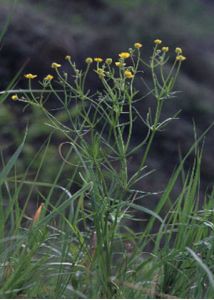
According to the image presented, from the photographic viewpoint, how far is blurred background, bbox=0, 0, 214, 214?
6787 millimetres

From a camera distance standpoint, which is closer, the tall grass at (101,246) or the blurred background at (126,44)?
the tall grass at (101,246)

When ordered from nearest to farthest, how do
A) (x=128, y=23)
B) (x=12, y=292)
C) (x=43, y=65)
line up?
(x=12, y=292), (x=43, y=65), (x=128, y=23)

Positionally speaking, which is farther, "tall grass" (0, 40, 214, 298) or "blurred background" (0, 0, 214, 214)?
"blurred background" (0, 0, 214, 214)

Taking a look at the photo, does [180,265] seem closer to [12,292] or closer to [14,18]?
[12,292]

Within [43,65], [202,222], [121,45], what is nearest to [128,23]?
[121,45]

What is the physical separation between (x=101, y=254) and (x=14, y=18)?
4.71 meters

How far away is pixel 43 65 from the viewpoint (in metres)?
7.06

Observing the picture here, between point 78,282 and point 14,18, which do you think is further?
point 14,18

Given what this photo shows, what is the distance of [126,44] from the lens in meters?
7.44

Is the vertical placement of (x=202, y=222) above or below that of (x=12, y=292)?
above

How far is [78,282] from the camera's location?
8.54 ft

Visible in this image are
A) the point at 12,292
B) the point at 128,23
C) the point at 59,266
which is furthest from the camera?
the point at 128,23

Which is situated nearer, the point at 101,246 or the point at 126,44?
the point at 101,246

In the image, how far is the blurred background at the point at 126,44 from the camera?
6.79 m
